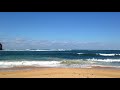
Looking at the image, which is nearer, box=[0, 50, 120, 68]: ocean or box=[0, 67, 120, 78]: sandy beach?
box=[0, 67, 120, 78]: sandy beach

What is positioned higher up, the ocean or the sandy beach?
the ocean

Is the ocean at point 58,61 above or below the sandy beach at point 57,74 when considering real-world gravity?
above

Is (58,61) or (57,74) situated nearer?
(57,74)

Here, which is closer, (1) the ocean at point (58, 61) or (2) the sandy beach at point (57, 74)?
(2) the sandy beach at point (57, 74)

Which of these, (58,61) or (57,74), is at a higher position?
(58,61)
